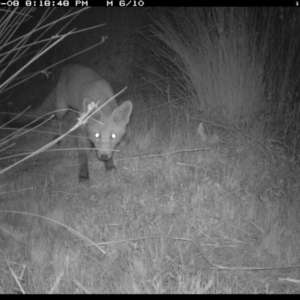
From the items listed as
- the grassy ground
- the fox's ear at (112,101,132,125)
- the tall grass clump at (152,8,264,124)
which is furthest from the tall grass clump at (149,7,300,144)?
the fox's ear at (112,101,132,125)

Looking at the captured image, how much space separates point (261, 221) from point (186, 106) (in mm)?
2386

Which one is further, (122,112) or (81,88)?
(81,88)

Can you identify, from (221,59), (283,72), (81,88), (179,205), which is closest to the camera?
(179,205)

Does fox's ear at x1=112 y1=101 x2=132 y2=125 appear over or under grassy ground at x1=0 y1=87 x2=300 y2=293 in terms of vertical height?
over

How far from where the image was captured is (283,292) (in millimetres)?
2641

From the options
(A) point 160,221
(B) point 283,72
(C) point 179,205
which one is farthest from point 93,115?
(B) point 283,72

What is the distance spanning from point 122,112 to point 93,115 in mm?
363

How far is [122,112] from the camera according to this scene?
4.76m

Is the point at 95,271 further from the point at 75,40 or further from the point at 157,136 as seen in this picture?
the point at 75,40

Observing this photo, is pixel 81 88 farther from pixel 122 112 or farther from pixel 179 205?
pixel 179 205

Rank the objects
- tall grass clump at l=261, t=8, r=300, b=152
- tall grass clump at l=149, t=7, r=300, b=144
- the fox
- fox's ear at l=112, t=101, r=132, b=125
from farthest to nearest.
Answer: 1. tall grass clump at l=149, t=7, r=300, b=144
2. tall grass clump at l=261, t=8, r=300, b=152
3. fox's ear at l=112, t=101, r=132, b=125
4. the fox

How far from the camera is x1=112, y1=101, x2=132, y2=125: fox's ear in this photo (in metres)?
4.67

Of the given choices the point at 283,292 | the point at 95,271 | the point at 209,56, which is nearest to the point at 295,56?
the point at 209,56

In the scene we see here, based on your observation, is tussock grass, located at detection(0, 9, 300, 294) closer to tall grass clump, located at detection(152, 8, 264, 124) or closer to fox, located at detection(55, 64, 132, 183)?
tall grass clump, located at detection(152, 8, 264, 124)
